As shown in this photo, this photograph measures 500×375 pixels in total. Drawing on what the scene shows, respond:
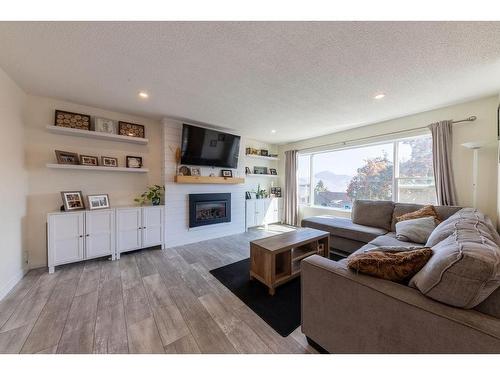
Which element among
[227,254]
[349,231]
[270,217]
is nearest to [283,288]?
[227,254]

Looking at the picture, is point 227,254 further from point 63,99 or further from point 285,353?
point 63,99

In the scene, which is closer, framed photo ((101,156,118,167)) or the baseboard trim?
the baseboard trim

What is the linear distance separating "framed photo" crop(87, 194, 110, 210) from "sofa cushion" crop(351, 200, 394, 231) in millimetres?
4146

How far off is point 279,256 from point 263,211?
261cm

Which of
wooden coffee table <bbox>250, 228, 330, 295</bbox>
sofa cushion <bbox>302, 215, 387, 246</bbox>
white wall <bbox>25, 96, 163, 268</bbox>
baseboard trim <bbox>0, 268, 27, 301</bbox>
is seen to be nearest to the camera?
baseboard trim <bbox>0, 268, 27, 301</bbox>

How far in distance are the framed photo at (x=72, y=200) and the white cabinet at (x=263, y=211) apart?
119 inches

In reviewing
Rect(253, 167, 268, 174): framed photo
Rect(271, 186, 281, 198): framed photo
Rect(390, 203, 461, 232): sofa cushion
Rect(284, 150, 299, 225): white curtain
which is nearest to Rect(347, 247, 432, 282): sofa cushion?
Rect(390, 203, 461, 232): sofa cushion

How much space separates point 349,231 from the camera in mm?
2869

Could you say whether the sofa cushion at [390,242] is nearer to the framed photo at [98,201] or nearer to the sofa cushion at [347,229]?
the sofa cushion at [347,229]

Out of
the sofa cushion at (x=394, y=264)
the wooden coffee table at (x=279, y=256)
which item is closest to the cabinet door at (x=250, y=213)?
the wooden coffee table at (x=279, y=256)

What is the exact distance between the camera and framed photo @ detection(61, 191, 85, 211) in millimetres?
2590

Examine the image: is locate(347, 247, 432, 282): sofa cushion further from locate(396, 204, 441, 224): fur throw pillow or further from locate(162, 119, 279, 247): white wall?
locate(162, 119, 279, 247): white wall

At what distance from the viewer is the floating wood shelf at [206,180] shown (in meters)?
3.39

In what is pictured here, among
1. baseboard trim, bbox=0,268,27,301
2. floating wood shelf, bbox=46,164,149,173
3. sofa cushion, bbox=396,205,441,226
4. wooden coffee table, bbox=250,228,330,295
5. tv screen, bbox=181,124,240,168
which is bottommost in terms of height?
baseboard trim, bbox=0,268,27,301
